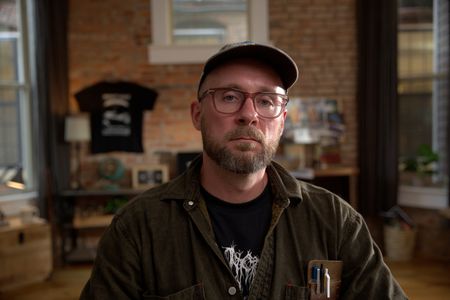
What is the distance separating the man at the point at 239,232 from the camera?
47.9 inches

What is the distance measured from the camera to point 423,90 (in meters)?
5.14

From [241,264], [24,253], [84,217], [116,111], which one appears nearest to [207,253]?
[241,264]

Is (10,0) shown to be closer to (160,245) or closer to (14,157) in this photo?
(14,157)

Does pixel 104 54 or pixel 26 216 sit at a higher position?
pixel 104 54

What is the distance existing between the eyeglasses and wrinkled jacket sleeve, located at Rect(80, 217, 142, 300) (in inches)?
16.4

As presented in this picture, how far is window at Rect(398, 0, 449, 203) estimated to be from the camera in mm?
4965

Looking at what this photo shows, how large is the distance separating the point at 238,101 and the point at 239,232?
13.8 inches

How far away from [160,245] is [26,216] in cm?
368

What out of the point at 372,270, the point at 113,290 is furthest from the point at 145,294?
the point at 372,270

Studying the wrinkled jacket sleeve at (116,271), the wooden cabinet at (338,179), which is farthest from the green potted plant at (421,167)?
the wrinkled jacket sleeve at (116,271)

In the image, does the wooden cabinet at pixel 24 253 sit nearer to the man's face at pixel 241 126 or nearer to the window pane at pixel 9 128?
the window pane at pixel 9 128

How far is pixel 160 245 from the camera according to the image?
1.24 m

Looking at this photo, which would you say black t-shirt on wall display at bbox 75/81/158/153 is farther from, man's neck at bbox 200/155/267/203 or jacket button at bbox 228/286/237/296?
jacket button at bbox 228/286/237/296

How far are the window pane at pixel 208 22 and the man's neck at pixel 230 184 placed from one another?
4077 mm
